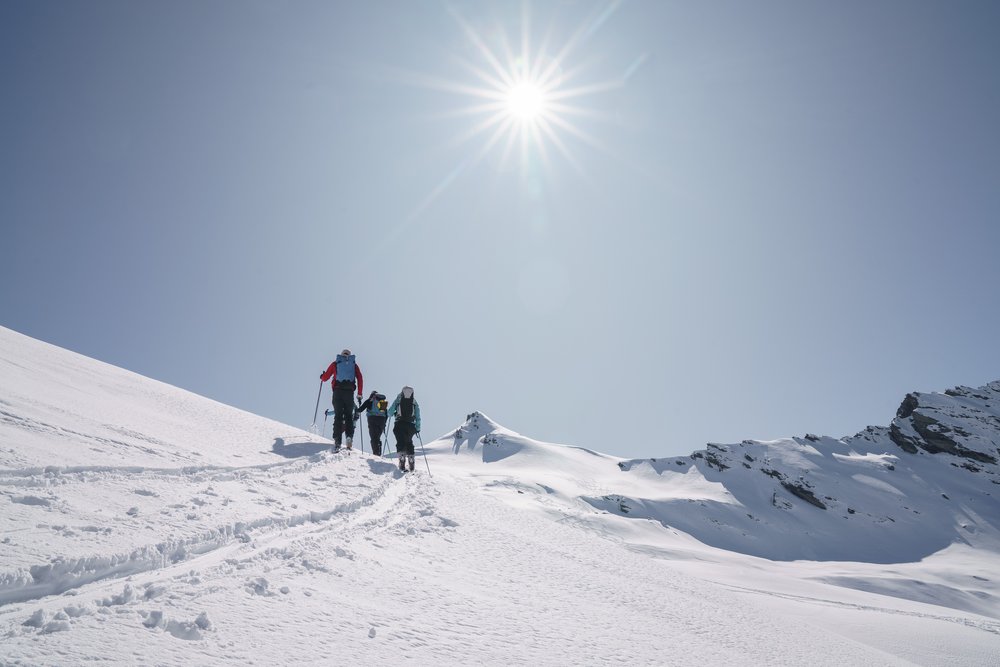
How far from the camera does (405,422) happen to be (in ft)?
41.5

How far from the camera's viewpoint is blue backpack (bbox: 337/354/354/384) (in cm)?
1284

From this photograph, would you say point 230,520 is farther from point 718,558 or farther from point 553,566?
point 718,558

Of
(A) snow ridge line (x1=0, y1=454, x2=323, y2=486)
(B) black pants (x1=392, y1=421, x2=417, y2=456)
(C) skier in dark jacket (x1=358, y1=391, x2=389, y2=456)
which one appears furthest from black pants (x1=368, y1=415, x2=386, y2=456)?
(A) snow ridge line (x1=0, y1=454, x2=323, y2=486)

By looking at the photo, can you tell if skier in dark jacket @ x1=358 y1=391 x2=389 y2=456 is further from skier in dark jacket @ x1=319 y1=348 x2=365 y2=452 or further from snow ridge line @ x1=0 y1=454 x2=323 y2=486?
snow ridge line @ x1=0 y1=454 x2=323 y2=486

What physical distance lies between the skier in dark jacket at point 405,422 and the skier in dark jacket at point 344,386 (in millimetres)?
1081

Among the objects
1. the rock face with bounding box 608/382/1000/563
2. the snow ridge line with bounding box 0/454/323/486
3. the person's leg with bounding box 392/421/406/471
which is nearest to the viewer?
the snow ridge line with bounding box 0/454/323/486

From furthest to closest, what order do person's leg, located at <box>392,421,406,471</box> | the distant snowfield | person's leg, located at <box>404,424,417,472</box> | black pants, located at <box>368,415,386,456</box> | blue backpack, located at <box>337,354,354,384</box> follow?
black pants, located at <box>368,415,386,456</box>, blue backpack, located at <box>337,354,354,384</box>, person's leg, located at <box>404,424,417,472</box>, person's leg, located at <box>392,421,406,471</box>, the distant snowfield

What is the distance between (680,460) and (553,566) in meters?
89.5

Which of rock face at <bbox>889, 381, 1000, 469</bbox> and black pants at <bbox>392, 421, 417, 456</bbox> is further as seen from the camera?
rock face at <bbox>889, 381, 1000, 469</bbox>

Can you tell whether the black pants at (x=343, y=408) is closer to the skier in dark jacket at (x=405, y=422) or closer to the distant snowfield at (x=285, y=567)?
the distant snowfield at (x=285, y=567)

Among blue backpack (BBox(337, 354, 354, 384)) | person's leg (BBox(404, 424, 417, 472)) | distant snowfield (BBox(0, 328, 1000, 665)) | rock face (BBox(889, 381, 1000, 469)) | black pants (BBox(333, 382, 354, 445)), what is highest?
rock face (BBox(889, 381, 1000, 469))

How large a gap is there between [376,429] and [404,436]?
209 centimetres

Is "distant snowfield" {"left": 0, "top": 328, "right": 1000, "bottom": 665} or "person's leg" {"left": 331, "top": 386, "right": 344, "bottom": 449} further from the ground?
"person's leg" {"left": 331, "top": 386, "right": 344, "bottom": 449}

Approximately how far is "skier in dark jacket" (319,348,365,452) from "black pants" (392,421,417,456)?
3.88 ft
